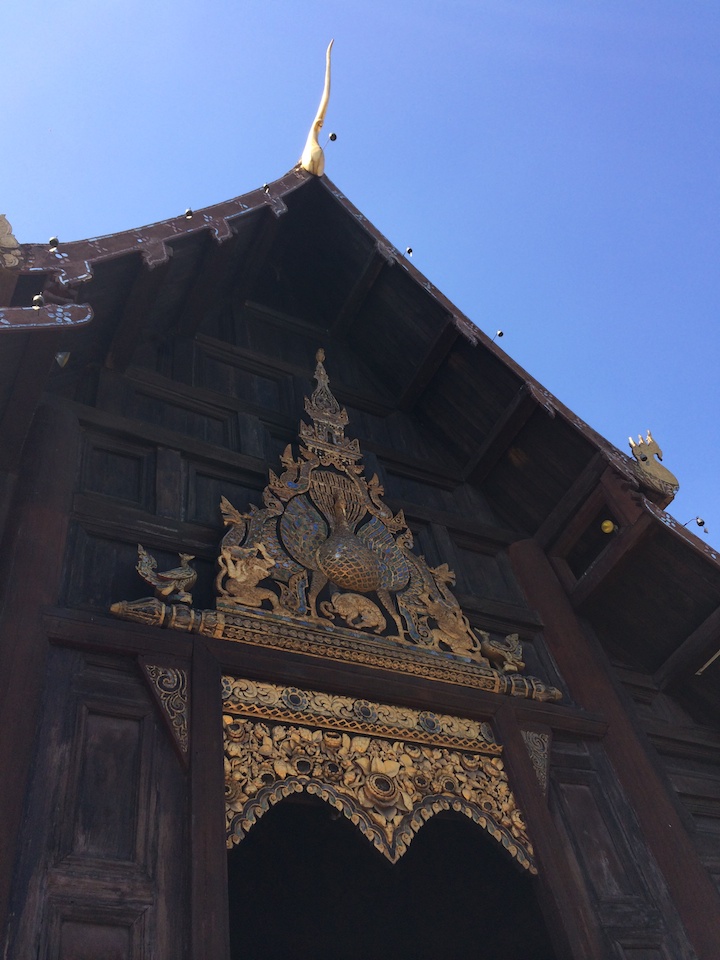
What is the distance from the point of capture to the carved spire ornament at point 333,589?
14.4 ft

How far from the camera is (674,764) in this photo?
214 inches

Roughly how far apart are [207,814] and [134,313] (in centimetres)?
337

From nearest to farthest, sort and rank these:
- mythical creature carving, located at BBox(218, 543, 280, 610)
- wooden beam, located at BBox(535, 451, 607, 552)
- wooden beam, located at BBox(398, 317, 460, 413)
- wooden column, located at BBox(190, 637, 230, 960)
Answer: wooden column, located at BBox(190, 637, 230, 960) < mythical creature carving, located at BBox(218, 543, 280, 610) < wooden beam, located at BBox(535, 451, 607, 552) < wooden beam, located at BBox(398, 317, 460, 413)

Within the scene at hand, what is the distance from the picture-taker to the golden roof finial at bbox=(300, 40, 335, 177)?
695 cm

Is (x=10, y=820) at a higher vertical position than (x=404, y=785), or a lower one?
lower

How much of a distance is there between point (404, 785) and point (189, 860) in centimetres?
120

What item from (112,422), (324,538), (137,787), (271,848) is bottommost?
(137,787)

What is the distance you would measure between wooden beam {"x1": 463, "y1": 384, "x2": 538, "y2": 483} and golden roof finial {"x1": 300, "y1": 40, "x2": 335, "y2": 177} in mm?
2442

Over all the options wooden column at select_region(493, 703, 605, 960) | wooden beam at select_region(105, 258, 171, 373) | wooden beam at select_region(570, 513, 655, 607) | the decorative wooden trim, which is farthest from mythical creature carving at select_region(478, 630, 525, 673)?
wooden beam at select_region(105, 258, 171, 373)

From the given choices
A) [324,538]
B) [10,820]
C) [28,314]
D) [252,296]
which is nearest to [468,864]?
[324,538]

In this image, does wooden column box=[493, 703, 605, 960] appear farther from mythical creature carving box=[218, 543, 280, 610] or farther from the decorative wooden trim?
the decorative wooden trim

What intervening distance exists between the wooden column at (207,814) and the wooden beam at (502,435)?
331cm

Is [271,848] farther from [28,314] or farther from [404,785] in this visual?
[28,314]

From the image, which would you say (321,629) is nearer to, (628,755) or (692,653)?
(628,755)
